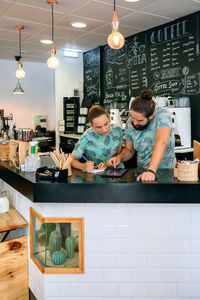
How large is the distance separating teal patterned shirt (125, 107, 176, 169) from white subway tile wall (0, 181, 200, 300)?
651mm

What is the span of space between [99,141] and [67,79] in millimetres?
4953

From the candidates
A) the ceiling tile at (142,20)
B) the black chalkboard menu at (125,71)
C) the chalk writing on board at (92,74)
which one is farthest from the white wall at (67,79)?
the ceiling tile at (142,20)

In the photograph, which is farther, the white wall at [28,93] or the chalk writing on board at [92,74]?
the white wall at [28,93]

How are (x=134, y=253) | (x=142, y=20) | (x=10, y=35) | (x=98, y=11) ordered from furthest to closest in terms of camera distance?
(x=10, y=35) → (x=142, y=20) → (x=98, y=11) → (x=134, y=253)

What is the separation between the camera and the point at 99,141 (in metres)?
2.90

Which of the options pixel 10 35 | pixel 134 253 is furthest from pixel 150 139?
pixel 10 35

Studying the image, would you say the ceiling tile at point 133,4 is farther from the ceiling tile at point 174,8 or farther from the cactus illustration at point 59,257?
the cactus illustration at point 59,257

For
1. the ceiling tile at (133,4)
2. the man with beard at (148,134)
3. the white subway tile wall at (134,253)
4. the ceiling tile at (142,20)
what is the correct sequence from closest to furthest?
the white subway tile wall at (134,253), the man with beard at (148,134), the ceiling tile at (133,4), the ceiling tile at (142,20)

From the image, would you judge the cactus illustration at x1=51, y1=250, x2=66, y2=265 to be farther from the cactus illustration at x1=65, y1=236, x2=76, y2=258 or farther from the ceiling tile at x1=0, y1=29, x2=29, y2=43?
the ceiling tile at x1=0, y1=29, x2=29, y2=43

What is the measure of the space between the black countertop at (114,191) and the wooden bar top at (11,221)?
511mm

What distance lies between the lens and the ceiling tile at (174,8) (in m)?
4.18

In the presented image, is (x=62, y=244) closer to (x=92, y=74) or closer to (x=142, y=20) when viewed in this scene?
(x=142, y=20)

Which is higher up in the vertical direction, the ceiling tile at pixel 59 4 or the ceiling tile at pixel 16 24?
the ceiling tile at pixel 16 24

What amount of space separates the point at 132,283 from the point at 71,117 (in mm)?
5479
